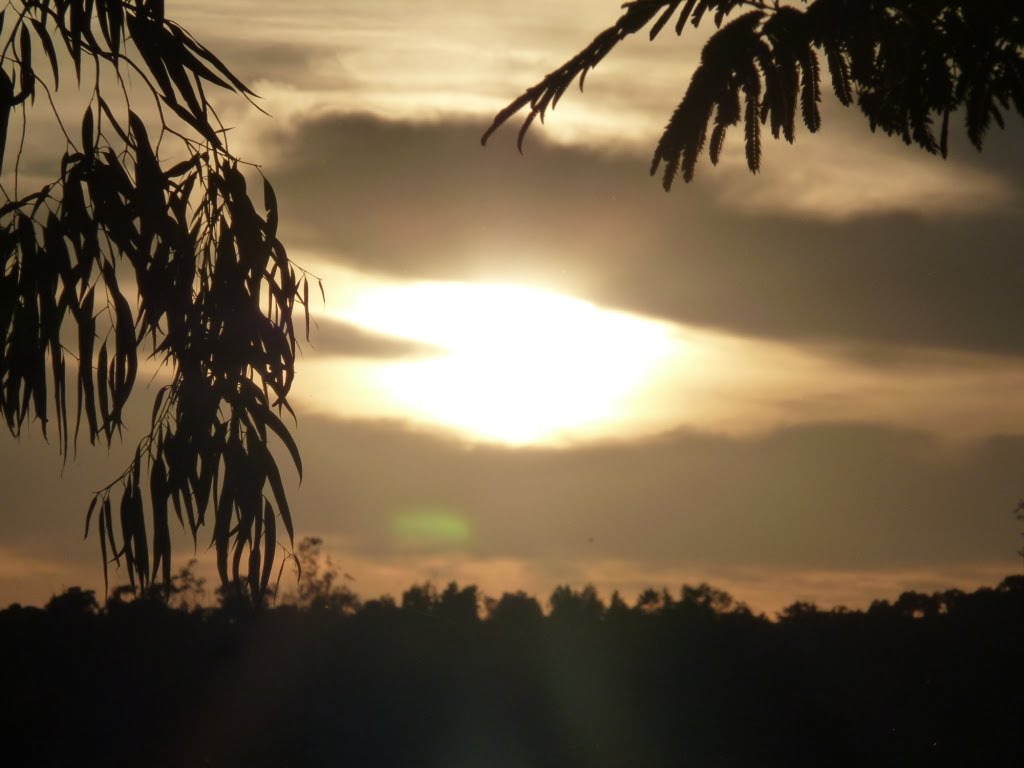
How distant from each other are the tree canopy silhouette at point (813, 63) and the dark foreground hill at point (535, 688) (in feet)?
94.9

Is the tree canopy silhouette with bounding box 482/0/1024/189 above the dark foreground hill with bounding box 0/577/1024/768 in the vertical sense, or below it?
above

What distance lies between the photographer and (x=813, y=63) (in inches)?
161

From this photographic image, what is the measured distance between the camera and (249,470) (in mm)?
5762

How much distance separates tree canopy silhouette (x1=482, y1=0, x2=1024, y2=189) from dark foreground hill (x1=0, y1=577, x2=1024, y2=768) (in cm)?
2893

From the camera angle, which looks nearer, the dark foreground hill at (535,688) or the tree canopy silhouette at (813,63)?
the tree canopy silhouette at (813,63)

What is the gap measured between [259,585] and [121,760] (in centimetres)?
2877

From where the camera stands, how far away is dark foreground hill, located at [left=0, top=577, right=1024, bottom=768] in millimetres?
32000

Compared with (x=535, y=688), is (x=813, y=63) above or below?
above

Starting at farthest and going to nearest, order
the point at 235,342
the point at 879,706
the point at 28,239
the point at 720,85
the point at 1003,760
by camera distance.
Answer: the point at 879,706 < the point at 1003,760 < the point at 235,342 < the point at 28,239 < the point at 720,85

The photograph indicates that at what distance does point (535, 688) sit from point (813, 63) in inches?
1384

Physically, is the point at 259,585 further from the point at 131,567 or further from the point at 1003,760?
the point at 1003,760

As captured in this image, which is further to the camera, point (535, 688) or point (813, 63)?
point (535, 688)

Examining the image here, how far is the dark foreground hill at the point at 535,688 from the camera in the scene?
105ft

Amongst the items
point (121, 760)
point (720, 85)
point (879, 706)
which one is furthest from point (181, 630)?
point (720, 85)
